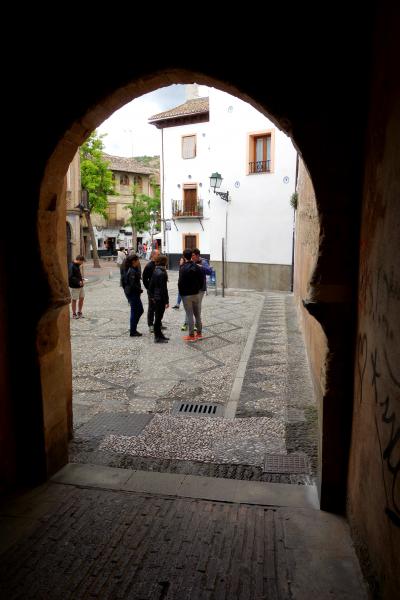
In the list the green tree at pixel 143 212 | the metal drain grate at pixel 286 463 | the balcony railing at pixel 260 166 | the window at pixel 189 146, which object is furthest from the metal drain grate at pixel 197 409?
the green tree at pixel 143 212

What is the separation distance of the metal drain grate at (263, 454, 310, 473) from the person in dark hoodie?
485 cm

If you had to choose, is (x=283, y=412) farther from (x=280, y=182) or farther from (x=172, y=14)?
(x=280, y=182)

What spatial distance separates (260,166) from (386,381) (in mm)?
17617

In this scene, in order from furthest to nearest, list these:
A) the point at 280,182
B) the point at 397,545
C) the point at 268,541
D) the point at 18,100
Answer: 1. the point at 280,182
2. the point at 18,100
3. the point at 268,541
4. the point at 397,545

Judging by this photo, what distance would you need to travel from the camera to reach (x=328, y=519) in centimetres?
308

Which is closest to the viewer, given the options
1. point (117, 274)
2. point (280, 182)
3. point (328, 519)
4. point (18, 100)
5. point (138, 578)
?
point (138, 578)

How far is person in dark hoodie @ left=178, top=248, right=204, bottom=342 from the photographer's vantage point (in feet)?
28.6

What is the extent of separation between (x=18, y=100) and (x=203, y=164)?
25.2 meters

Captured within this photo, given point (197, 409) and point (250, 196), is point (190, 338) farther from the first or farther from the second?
point (250, 196)

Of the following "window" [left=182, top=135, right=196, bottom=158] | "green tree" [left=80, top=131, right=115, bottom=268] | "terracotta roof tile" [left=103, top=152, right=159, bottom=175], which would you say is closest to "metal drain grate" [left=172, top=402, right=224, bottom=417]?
"green tree" [left=80, top=131, right=115, bottom=268]

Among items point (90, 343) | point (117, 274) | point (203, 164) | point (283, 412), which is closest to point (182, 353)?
point (90, 343)

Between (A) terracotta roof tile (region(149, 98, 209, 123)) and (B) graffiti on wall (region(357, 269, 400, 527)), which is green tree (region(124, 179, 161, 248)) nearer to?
(A) terracotta roof tile (region(149, 98, 209, 123))

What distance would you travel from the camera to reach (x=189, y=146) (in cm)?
2792

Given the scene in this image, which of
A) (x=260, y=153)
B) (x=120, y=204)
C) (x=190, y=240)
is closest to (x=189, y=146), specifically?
(x=190, y=240)
